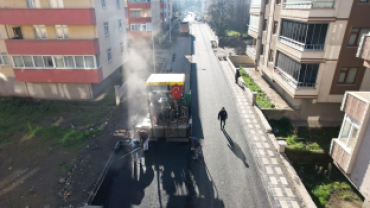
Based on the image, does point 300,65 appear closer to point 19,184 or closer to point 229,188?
point 229,188

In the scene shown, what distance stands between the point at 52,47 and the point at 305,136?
69.3 ft

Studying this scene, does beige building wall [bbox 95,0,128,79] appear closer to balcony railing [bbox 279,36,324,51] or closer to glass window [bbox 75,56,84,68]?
glass window [bbox 75,56,84,68]

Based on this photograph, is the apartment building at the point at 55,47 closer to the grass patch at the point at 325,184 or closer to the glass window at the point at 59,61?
the glass window at the point at 59,61

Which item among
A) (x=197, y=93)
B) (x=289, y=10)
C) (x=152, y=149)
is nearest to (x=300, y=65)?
(x=289, y=10)

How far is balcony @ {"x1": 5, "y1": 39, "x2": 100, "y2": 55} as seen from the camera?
18.5 metres

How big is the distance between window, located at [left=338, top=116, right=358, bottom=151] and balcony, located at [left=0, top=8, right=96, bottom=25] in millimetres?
18380

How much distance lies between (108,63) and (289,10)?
16480 mm

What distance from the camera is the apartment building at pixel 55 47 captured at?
708 inches

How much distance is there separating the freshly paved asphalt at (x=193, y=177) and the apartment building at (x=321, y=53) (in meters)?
6.20

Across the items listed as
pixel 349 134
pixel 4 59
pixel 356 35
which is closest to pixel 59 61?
pixel 4 59

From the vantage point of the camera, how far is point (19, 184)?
11.1 meters

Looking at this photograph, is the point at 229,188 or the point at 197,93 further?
the point at 197,93

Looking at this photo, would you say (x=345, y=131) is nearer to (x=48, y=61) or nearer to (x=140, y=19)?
(x=48, y=61)

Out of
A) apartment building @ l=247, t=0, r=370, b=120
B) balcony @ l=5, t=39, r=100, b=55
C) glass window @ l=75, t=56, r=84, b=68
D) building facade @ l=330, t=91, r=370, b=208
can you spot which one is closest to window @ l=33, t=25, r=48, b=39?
balcony @ l=5, t=39, r=100, b=55
